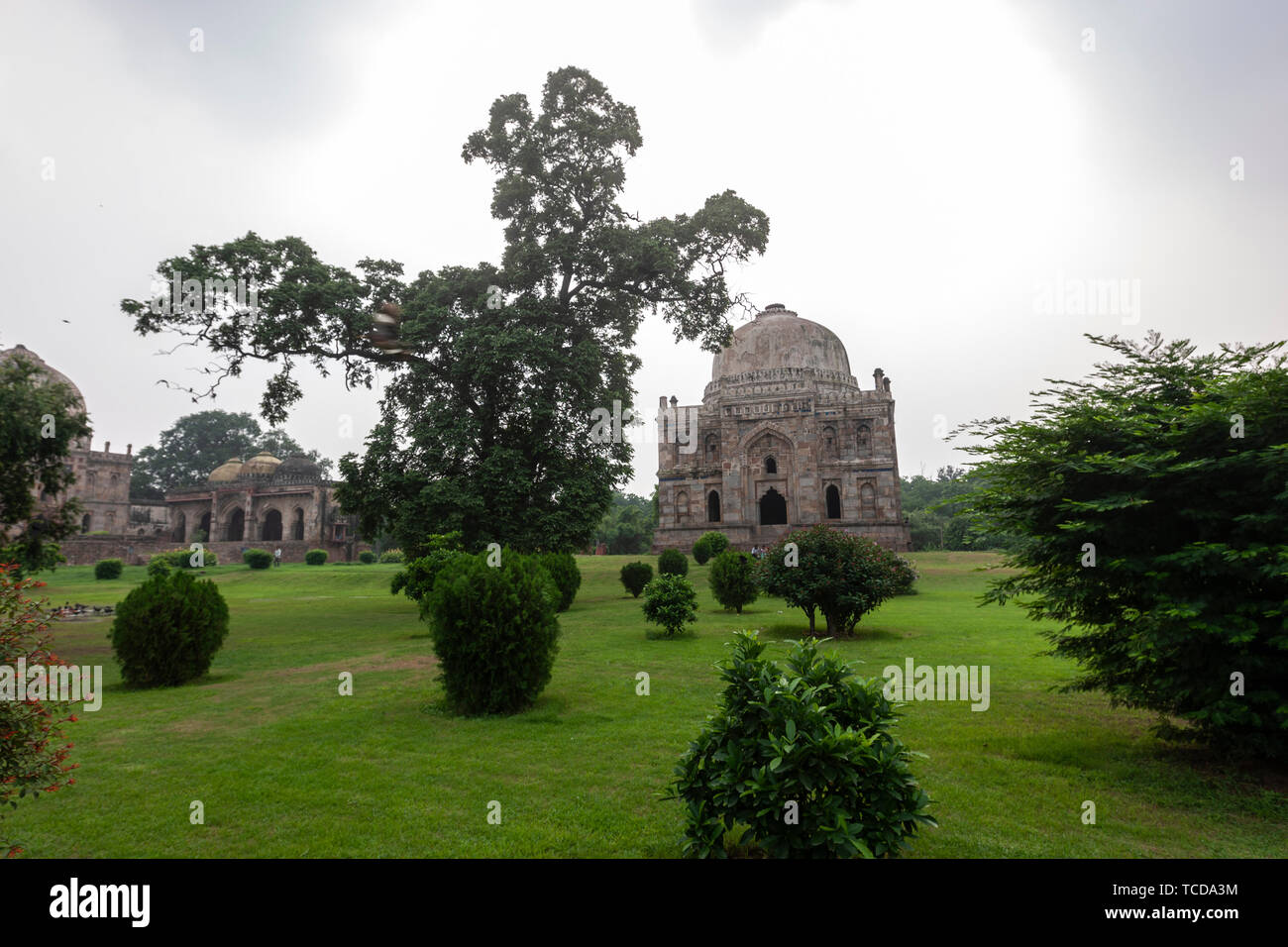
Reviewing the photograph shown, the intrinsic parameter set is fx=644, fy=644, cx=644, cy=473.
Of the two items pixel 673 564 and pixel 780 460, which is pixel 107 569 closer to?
pixel 673 564

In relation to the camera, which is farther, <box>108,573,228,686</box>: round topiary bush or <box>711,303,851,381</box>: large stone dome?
<box>711,303,851,381</box>: large stone dome

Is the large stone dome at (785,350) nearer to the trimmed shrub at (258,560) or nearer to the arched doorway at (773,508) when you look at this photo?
the arched doorway at (773,508)

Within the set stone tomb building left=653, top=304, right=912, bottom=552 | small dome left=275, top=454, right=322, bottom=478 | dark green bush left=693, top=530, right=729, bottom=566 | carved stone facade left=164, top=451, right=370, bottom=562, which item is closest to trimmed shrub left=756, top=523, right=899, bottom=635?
dark green bush left=693, top=530, right=729, bottom=566

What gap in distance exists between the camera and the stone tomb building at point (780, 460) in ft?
119

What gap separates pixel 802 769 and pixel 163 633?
33.6 feet

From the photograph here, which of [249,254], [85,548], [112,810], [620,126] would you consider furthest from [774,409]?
[85,548]

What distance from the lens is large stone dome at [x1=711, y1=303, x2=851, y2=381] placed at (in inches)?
1647

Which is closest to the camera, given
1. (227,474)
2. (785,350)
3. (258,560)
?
(258,560)

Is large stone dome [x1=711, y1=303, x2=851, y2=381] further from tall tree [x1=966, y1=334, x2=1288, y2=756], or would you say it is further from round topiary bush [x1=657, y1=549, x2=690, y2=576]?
tall tree [x1=966, y1=334, x2=1288, y2=756]

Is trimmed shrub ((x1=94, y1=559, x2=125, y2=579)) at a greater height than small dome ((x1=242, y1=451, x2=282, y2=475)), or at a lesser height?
lesser

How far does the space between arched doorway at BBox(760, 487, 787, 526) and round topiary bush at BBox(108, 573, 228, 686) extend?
103ft

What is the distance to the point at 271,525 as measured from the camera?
4947 centimetres

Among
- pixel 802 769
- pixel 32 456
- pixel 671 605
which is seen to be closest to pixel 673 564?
pixel 671 605

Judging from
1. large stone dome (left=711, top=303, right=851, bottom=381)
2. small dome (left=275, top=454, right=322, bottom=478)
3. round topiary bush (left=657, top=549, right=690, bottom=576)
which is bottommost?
round topiary bush (left=657, top=549, right=690, bottom=576)
